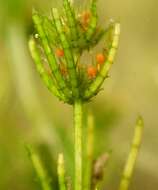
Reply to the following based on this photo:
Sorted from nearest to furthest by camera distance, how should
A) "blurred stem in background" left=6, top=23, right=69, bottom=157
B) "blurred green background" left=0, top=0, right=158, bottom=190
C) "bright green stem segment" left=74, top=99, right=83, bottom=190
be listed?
1. "bright green stem segment" left=74, top=99, right=83, bottom=190
2. "blurred green background" left=0, top=0, right=158, bottom=190
3. "blurred stem in background" left=6, top=23, right=69, bottom=157

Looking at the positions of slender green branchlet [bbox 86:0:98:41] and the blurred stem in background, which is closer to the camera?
slender green branchlet [bbox 86:0:98:41]

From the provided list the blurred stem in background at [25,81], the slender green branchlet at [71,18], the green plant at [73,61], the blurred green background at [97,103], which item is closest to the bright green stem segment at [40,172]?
the green plant at [73,61]

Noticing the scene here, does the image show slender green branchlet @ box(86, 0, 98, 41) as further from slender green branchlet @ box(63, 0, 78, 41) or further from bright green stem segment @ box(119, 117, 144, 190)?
bright green stem segment @ box(119, 117, 144, 190)

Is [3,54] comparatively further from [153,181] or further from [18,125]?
[153,181]

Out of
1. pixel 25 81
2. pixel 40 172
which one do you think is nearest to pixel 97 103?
pixel 25 81

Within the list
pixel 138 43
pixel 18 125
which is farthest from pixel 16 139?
pixel 138 43

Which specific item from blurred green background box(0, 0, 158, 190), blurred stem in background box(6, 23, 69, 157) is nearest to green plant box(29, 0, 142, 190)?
blurred green background box(0, 0, 158, 190)

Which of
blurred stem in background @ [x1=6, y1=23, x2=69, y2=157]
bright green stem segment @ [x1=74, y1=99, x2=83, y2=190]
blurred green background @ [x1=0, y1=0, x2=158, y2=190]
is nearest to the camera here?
bright green stem segment @ [x1=74, y1=99, x2=83, y2=190]
